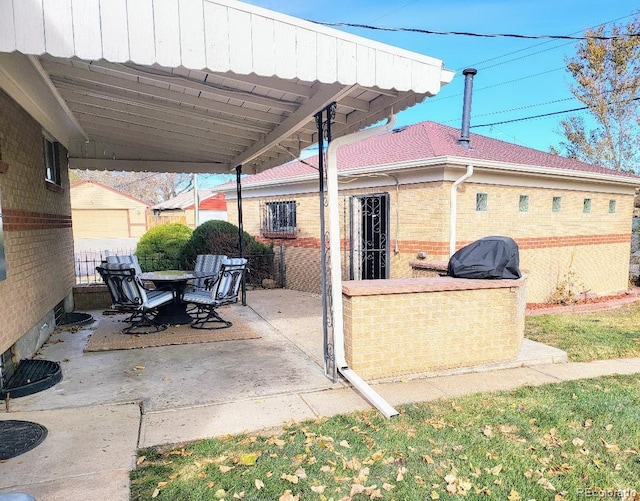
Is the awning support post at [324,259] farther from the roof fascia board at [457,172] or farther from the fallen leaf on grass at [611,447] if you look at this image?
the roof fascia board at [457,172]

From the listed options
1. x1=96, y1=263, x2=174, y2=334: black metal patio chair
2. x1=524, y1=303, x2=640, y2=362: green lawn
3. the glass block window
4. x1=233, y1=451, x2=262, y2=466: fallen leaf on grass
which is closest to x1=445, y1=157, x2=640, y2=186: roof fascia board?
the glass block window

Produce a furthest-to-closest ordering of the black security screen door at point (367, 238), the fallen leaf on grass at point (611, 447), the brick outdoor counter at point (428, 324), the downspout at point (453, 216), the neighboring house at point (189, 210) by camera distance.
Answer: the neighboring house at point (189, 210)
the black security screen door at point (367, 238)
the downspout at point (453, 216)
the brick outdoor counter at point (428, 324)
the fallen leaf on grass at point (611, 447)

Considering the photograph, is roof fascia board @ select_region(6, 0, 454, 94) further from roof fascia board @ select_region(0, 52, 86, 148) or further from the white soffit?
roof fascia board @ select_region(0, 52, 86, 148)

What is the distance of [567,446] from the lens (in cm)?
328

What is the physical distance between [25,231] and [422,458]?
4.88 meters

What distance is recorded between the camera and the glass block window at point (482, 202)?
9086 mm

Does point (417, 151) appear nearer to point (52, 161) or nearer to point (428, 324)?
point (428, 324)

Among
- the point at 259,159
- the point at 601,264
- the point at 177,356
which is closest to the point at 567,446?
the point at 177,356

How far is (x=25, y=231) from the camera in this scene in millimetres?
5117

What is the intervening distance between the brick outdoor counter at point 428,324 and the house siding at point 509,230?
2.23 m

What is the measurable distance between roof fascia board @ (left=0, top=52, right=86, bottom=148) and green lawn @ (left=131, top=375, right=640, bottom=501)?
3.63 m

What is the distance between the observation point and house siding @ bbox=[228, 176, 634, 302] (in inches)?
343

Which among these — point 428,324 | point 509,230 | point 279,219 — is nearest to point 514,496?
point 428,324

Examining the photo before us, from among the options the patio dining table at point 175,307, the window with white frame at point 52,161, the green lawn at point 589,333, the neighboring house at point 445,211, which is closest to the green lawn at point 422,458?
the green lawn at point 589,333
